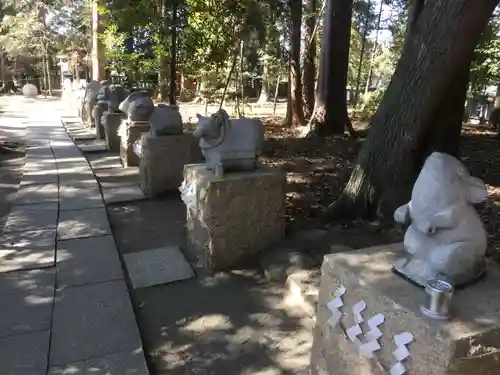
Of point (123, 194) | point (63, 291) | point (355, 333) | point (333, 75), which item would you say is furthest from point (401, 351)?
point (333, 75)

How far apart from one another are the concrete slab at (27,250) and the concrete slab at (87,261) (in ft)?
0.31

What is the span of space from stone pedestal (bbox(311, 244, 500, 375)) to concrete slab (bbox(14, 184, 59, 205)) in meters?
4.02

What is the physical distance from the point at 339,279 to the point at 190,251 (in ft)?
6.81

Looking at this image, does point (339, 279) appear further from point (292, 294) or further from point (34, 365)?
point (34, 365)

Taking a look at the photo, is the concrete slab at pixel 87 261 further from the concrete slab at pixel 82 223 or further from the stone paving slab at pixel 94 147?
the stone paving slab at pixel 94 147

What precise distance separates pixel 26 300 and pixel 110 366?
0.98m

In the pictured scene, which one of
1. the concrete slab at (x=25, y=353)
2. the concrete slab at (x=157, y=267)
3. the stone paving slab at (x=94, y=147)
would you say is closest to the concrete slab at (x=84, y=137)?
the stone paving slab at (x=94, y=147)

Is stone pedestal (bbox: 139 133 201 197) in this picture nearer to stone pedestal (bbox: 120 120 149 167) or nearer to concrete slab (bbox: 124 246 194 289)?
stone pedestal (bbox: 120 120 149 167)

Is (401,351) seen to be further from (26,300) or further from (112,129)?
(112,129)

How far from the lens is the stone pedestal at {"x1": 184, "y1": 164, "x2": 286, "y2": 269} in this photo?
323cm

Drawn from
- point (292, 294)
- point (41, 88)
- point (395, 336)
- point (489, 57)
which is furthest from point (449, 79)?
point (41, 88)

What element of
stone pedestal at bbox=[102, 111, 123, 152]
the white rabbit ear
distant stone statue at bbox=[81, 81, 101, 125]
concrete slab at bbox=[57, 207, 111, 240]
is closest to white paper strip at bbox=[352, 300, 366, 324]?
the white rabbit ear

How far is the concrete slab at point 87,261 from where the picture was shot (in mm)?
3133

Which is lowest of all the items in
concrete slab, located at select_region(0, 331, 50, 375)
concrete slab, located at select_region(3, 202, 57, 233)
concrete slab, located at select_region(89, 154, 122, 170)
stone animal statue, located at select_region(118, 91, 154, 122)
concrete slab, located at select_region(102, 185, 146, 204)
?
concrete slab, located at select_region(0, 331, 50, 375)
